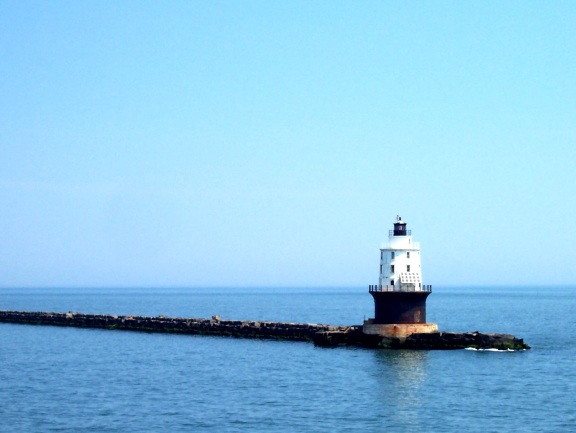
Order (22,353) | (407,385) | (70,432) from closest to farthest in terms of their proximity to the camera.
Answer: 1. (70,432)
2. (407,385)
3. (22,353)

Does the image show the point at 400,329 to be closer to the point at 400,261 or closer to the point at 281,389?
the point at 400,261

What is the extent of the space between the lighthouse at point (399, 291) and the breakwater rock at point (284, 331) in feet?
2.41

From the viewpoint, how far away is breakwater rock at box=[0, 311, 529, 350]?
6028 centimetres

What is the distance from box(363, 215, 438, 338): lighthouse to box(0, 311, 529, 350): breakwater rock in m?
0.74

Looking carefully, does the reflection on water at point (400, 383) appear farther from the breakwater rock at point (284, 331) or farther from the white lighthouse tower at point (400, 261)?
the white lighthouse tower at point (400, 261)

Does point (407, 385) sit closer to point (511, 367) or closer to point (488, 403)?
point (488, 403)

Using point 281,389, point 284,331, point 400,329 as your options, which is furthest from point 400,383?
point 284,331

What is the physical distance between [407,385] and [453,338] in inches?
548

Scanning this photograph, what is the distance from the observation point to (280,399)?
4322 centimetres

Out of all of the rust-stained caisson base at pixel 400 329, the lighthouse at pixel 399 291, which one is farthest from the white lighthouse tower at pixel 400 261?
the rust-stained caisson base at pixel 400 329

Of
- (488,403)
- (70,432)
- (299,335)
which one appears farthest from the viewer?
(299,335)

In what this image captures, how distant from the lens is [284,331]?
71.4m

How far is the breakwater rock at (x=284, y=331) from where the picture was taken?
60281 millimetres

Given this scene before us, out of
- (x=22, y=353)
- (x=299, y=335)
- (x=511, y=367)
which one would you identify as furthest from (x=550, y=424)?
(x=22, y=353)
